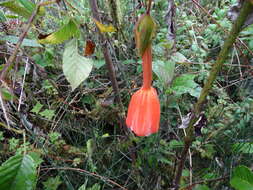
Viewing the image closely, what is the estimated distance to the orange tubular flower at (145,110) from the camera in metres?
0.42

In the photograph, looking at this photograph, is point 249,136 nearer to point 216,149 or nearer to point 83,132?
point 216,149

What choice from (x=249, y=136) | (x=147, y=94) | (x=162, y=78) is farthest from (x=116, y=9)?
(x=249, y=136)

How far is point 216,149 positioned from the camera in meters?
0.95

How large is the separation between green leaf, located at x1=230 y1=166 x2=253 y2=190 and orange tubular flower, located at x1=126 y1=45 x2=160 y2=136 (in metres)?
0.27

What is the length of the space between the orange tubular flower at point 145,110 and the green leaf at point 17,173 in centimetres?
18

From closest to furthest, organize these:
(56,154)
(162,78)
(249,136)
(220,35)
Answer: (162,78) → (249,136) → (56,154) → (220,35)

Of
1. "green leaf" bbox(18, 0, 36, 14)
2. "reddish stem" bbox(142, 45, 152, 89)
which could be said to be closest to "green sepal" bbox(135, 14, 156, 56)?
"reddish stem" bbox(142, 45, 152, 89)

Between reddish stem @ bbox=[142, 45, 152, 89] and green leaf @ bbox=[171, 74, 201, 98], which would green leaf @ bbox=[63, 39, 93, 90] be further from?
green leaf @ bbox=[171, 74, 201, 98]

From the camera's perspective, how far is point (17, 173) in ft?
1.16

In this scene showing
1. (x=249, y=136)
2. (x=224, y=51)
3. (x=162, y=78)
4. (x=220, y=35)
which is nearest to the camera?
(x=224, y=51)

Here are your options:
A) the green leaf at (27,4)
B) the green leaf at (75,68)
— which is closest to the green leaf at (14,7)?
the green leaf at (27,4)

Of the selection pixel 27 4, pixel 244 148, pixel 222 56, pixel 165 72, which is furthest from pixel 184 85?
pixel 27 4

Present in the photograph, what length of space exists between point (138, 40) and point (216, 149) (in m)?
0.73

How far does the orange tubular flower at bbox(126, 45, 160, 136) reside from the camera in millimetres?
418
